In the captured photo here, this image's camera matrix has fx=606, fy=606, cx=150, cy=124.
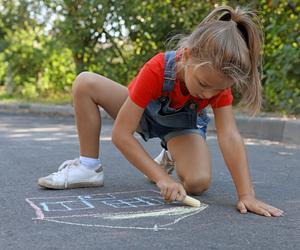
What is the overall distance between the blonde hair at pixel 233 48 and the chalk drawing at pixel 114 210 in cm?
60

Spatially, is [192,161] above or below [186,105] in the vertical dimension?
below

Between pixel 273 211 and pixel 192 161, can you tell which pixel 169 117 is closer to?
pixel 192 161

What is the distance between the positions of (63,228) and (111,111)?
111 cm

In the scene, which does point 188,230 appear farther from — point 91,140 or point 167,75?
point 91,140

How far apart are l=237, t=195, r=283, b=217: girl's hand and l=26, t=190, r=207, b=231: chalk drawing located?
18cm

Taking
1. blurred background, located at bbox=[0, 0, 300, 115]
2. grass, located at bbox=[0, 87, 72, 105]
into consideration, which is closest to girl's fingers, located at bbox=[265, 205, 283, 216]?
blurred background, located at bbox=[0, 0, 300, 115]

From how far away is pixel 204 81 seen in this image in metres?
2.55

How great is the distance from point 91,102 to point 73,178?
422 mm

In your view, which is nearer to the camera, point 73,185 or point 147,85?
point 147,85

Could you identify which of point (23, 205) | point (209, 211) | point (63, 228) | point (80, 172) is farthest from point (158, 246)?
point (80, 172)

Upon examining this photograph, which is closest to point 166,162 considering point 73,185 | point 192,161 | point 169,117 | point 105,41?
point 192,161

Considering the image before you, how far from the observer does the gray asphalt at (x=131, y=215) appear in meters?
2.18

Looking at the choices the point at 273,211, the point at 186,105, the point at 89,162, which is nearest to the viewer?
the point at 273,211

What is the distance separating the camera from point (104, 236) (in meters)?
2.23
